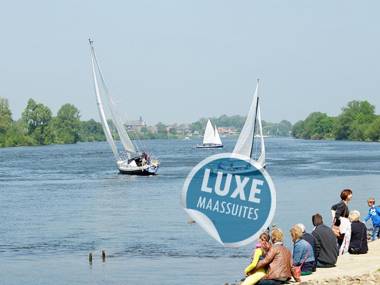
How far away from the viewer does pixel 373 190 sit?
182ft

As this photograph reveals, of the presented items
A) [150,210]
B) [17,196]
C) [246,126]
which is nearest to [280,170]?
[246,126]

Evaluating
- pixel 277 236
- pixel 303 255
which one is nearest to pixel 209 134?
pixel 303 255

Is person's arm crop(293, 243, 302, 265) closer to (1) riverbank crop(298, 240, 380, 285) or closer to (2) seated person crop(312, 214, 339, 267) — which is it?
(1) riverbank crop(298, 240, 380, 285)

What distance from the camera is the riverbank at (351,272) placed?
1717 cm

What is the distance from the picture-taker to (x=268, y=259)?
16.9m

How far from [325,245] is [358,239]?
88.8 inches

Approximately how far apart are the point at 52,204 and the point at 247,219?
15.6 metres

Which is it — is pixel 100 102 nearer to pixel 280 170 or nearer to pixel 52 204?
pixel 280 170

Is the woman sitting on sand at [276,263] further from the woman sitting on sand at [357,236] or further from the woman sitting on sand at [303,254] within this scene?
the woman sitting on sand at [357,236]

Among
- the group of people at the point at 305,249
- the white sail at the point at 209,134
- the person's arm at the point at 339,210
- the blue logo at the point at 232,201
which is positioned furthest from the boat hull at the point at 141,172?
the white sail at the point at 209,134

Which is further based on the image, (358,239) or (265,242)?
(358,239)

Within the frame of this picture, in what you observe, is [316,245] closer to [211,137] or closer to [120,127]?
[120,127]

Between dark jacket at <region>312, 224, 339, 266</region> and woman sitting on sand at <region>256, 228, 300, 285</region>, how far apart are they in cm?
160

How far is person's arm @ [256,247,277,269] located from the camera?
1684 centimetres
